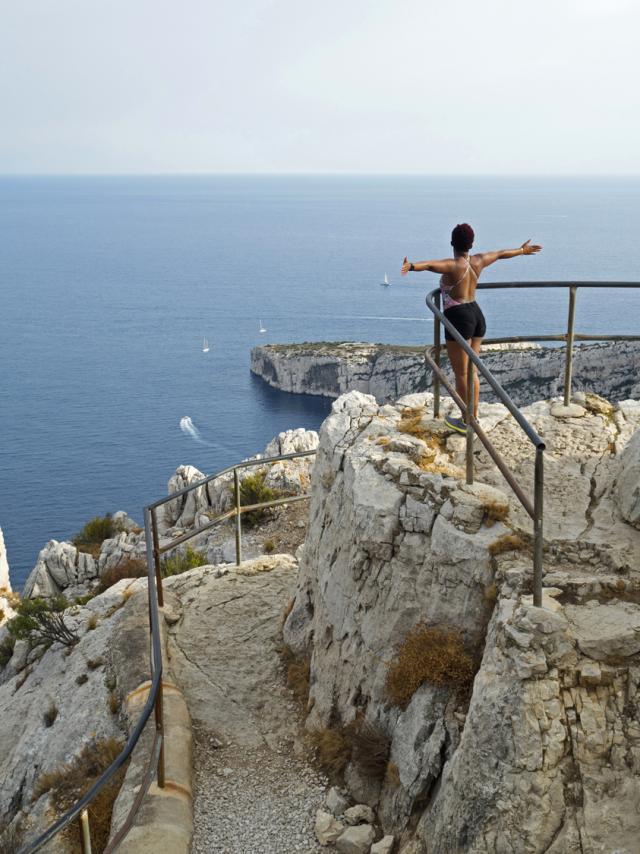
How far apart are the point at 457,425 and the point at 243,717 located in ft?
12.3

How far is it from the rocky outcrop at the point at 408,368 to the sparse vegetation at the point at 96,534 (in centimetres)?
4841

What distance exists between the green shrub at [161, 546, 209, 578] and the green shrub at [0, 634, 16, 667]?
321cm

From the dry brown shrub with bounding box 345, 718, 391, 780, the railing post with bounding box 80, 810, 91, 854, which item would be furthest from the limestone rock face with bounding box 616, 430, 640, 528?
the railing post with bounding box 80, 810, 91, 854

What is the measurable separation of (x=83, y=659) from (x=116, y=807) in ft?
14.7

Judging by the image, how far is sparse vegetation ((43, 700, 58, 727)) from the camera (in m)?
10.2

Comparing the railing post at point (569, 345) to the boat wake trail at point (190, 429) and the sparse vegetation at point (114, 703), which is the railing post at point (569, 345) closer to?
the sparse vegetation at point (114, 703)

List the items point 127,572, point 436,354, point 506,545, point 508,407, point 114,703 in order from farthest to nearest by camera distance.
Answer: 1. point 127,572
2. point 114,703
3. point 436,354
4. point 506,545
5. point 508,407

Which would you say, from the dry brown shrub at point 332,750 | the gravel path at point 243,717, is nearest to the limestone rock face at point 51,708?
the gravel path at point 243,717

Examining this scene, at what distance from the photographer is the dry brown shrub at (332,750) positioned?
706 centimetres

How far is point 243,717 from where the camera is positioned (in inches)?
325

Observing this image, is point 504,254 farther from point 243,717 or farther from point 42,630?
point 42,630

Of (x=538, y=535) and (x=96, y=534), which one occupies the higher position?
(x=538, y=535)

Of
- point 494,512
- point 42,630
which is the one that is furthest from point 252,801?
point 42,630

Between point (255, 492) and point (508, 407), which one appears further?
point (255, 492)
